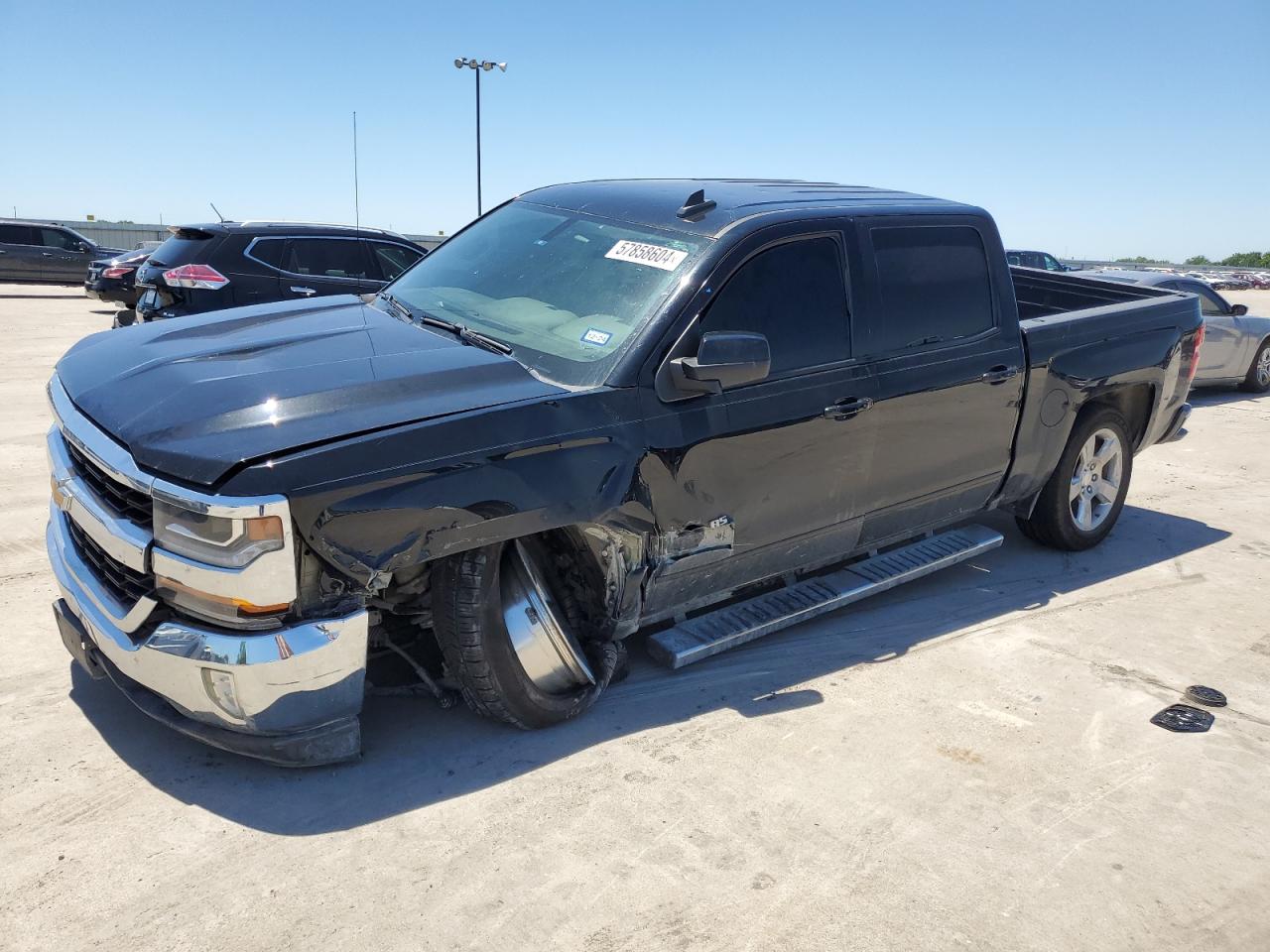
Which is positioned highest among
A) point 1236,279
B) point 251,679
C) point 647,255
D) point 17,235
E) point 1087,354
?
point 647,255

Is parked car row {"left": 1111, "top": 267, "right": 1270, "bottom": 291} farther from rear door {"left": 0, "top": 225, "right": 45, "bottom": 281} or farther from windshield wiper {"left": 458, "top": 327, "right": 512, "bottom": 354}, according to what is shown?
windshield wiper {"left": 458, "top": 327, "right": 512, "bottom": 354}

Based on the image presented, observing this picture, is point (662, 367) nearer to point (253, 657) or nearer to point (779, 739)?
point (779, 739)

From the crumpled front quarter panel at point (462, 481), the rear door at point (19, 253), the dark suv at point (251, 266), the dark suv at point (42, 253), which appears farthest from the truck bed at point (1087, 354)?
the rear door at point (19, 253)

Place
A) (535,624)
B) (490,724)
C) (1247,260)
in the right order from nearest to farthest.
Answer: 1. (535,624)
2. (490,724)
3. (1247,260)

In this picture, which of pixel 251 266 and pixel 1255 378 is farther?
pixel 1255 378

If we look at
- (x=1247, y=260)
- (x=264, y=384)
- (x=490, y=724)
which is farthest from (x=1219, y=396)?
(x=1247, y=260)

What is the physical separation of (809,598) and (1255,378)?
424 inches

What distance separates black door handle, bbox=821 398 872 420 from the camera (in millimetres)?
4195

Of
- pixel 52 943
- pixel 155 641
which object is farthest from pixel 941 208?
pixel 52 943

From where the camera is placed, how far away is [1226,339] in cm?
1205

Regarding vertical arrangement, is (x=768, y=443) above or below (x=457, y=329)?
below

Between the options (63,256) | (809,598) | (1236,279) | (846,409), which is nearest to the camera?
(846,409)

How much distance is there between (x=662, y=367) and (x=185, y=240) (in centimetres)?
775

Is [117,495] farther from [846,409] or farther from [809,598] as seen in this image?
[809,598]
